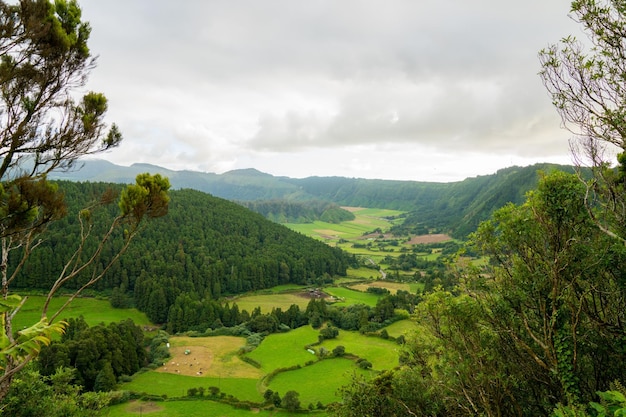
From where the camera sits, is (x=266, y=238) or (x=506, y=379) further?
(x=266, y=238)

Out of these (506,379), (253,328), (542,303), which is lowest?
(253,328)

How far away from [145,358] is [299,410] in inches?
1194

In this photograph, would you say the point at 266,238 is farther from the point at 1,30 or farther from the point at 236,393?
the point at 1,30

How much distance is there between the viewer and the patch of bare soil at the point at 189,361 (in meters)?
54.2

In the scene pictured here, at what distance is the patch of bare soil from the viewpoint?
2135 inches

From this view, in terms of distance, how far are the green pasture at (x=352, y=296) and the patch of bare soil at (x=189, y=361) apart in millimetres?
41834

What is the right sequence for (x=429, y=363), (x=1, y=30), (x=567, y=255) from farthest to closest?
(x=429, y=363)
(x=567, y=255)
(x=1, y=30)

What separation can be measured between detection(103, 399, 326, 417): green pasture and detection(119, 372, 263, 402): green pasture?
2471mm

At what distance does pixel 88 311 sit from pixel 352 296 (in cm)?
6627

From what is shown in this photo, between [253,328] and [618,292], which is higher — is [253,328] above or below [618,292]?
below

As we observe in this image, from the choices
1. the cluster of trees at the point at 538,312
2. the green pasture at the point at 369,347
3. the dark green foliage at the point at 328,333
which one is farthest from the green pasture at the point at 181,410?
the cluster of trees at the point at 538,312

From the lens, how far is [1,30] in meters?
8.37

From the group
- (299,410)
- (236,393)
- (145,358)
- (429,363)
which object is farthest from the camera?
(145,358)

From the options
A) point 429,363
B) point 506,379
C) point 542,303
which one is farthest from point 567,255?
point 429,363
